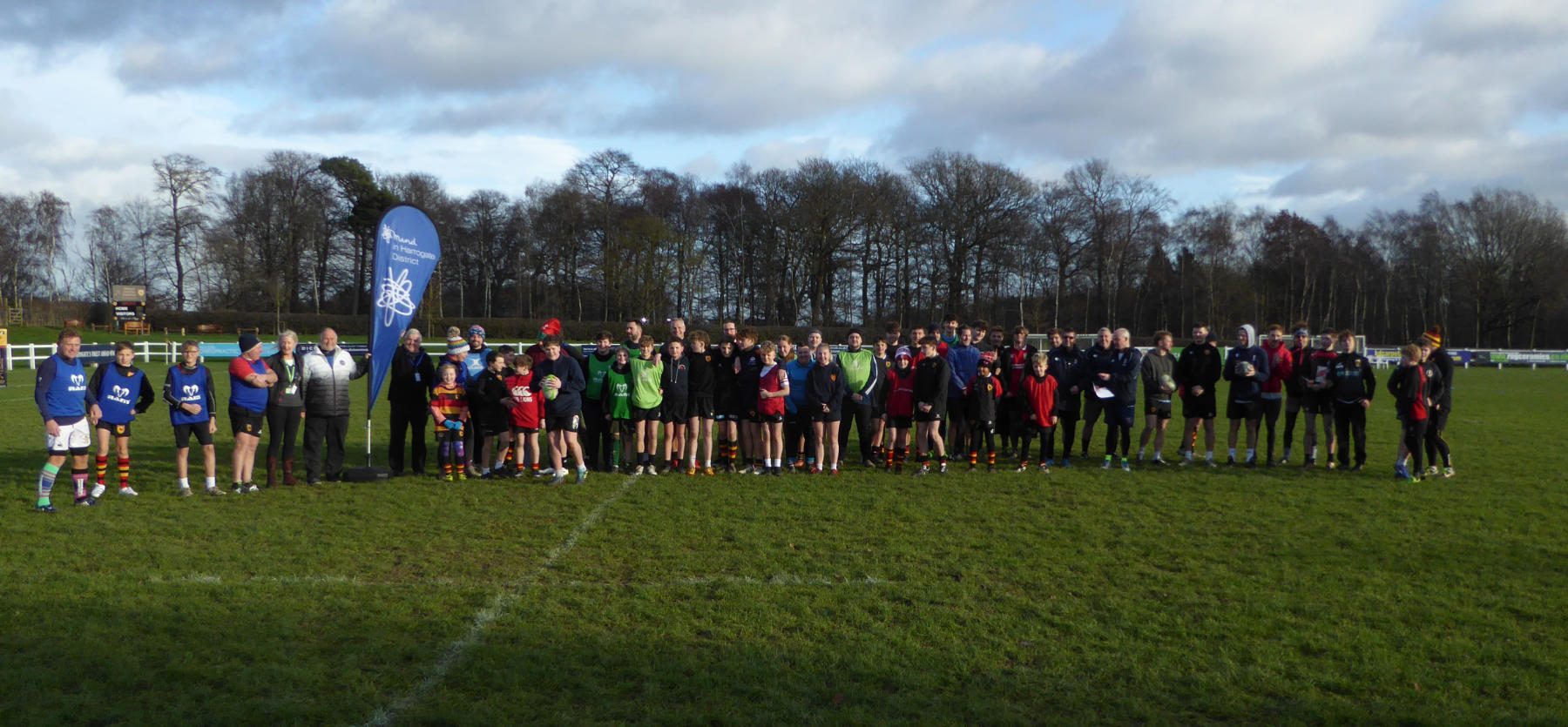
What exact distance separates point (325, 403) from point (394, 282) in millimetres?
1620

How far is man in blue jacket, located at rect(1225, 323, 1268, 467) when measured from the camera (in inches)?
416

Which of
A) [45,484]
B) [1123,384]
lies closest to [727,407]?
[1123,384]

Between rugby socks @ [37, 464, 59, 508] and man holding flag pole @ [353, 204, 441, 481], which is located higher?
man holding flag pole @ [353, 204, 441, 481]

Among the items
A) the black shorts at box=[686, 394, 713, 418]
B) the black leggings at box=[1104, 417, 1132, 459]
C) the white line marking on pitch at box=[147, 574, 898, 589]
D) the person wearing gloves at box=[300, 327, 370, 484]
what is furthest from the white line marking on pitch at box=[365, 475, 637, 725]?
the black leggings at box=[1104, 417, 1132, 459]

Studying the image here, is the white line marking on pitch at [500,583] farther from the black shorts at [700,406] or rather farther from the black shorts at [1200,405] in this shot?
the black shorts at [1200,405]

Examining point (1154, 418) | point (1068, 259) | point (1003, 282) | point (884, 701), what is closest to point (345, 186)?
point (1003, 282)

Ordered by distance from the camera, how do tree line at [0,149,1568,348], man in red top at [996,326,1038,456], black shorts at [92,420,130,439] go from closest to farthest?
black shorts at [92,420,130,439] < man in red top at [996,326,1038,456] < tree line at [0,149,1568,348]

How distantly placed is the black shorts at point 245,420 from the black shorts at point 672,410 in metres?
4.07

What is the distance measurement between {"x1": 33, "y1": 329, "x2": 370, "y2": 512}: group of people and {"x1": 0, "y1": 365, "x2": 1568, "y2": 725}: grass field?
1.22 ft

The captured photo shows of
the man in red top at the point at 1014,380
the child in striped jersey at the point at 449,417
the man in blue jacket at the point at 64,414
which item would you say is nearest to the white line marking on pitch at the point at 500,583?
the man in blue jacket at the point at 64,414

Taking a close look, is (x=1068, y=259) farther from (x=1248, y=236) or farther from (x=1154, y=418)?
(x=1154, y=418)

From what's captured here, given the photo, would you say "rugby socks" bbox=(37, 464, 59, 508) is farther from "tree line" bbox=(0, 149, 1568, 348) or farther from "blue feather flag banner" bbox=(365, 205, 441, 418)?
"tree line" bbox=(0, 149, 1568, 348)

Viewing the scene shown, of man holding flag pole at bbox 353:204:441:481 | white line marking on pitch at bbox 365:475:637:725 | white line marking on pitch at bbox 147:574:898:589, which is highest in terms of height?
man holding flag pole at bbox 353:204:441:481

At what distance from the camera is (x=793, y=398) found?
10.5m
